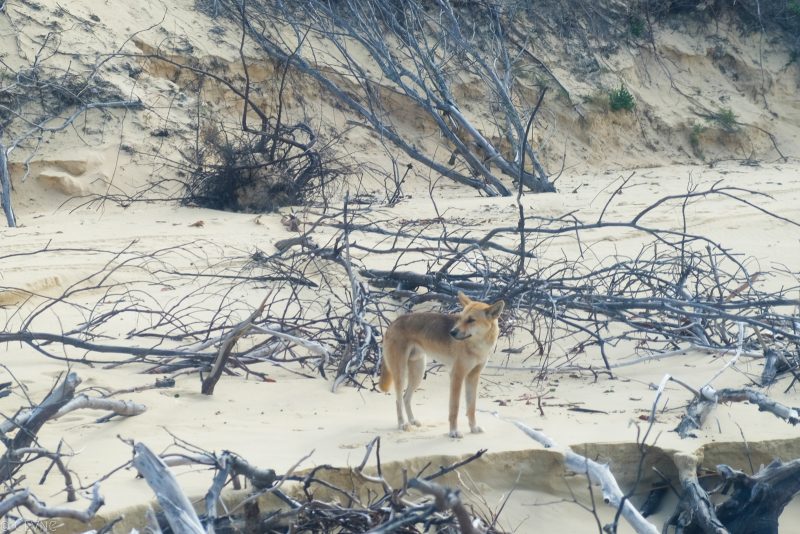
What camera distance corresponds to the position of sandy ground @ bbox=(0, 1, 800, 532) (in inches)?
204

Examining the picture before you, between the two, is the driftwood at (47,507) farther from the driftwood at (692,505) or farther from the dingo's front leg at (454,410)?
the driftwood at (692,505)

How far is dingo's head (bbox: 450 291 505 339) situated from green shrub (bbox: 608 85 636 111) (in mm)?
12207

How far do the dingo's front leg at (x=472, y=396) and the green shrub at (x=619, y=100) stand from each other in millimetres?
12192

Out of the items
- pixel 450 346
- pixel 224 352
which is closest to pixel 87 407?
pixel 224 352

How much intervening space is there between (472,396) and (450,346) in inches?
12.4

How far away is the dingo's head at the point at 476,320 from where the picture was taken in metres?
5.37

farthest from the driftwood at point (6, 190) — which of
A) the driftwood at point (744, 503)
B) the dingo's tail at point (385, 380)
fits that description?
the driftwood at point (744, 503)

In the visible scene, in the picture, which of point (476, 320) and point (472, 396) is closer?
point (476, 320)

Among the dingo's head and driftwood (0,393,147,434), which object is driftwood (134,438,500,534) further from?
the dingo's head

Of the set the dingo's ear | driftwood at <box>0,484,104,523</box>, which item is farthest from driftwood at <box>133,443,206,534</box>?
the dingo's ear

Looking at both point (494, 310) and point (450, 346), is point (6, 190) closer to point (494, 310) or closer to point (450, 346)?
point (450, 346)

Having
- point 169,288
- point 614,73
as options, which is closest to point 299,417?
point 169,288

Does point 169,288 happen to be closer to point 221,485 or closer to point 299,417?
point 299,417

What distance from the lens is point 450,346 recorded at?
554cm
